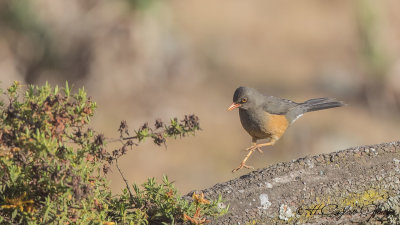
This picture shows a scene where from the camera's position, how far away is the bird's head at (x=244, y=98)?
5648 millimetres

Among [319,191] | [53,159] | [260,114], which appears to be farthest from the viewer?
[260,114]

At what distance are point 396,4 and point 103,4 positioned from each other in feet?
23.5

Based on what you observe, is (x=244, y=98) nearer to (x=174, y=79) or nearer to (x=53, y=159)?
(x=53, y=159)

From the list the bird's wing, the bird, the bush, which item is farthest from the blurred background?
the bush

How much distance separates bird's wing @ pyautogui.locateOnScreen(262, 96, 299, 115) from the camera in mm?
5836

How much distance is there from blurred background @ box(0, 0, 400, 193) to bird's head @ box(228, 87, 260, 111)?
4240mm

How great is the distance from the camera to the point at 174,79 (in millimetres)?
11914

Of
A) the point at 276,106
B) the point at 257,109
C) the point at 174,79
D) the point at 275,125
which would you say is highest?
the point at 174,79

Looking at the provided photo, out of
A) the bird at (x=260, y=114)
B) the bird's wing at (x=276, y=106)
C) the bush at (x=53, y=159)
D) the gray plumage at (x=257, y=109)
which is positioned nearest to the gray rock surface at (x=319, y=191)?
the bush at (x=53, y=159)

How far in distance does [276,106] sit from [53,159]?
12.0 feet

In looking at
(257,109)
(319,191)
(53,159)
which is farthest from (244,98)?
(53,159)

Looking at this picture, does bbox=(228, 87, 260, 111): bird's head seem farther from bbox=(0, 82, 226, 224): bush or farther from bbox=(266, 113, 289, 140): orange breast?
bbox=(0, 82, 226, 224): bush

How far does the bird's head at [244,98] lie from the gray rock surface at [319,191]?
7.72ft

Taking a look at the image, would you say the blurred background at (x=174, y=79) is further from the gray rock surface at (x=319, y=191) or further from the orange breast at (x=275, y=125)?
the gray rock surface at (x=319, y=191)
